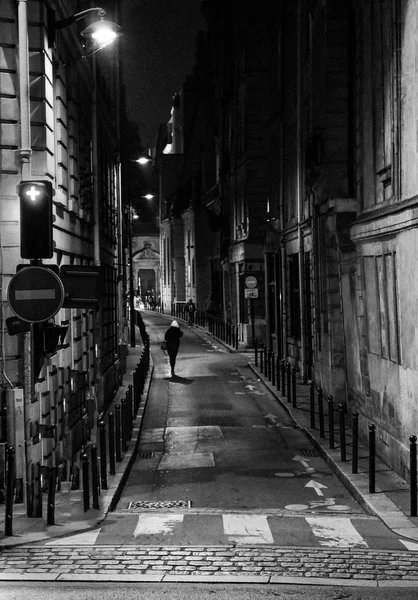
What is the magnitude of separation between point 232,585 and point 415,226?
5624 millimetres

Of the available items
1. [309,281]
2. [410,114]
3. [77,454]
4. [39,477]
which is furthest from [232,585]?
[309,281]

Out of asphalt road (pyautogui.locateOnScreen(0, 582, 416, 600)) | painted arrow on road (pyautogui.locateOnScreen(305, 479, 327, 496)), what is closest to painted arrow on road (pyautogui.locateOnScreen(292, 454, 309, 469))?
painted arrow on road (pyautogui.locateOnScreen(305, 479, 327, 496))

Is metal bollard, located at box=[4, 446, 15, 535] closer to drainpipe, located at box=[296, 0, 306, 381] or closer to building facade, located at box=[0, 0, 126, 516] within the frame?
building facade, located at box=[0, 0, 126, 516]

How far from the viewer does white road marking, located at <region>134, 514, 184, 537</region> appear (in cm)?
975

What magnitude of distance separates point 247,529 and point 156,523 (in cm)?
112

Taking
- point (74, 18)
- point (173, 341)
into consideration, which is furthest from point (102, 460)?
point (173, 341)

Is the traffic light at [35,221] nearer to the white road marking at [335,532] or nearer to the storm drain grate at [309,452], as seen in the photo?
the white road marking at [335,532]

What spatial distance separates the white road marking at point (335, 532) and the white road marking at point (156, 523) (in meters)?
1.60

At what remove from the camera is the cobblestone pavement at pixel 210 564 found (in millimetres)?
7926

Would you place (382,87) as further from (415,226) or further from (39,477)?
(39,477)

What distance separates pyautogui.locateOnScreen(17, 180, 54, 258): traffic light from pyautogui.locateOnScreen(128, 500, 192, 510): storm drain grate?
3595 millimetres

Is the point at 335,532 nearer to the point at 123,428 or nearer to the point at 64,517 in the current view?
the point at 64,517

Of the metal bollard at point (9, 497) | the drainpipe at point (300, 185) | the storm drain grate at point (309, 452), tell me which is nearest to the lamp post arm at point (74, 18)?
the metal bollard at point (9, 497)

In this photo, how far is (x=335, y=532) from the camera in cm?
966
